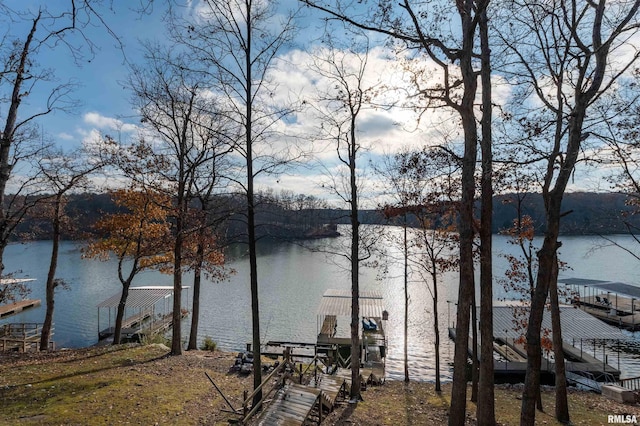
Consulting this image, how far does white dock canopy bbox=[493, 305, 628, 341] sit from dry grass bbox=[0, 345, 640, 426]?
6.17 m

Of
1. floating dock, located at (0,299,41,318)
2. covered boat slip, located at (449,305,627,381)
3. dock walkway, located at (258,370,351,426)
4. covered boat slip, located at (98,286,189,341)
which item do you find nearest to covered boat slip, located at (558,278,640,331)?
covered boat slip, located at (449,305,627,381)

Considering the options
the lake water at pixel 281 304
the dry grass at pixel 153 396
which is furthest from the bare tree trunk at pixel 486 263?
the lake water at pixel 281 304

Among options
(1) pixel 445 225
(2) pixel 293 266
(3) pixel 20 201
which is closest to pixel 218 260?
(3) pixel 20 201

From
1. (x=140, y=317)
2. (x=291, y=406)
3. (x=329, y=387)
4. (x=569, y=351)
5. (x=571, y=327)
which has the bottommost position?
(x=569, y=351)

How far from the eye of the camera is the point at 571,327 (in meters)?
22.8

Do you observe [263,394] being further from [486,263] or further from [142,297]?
[142,297]

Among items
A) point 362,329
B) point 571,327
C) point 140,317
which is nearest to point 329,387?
point 362,329

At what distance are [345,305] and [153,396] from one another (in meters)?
16.9

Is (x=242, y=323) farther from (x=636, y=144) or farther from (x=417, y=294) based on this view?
(x=636, y=144)

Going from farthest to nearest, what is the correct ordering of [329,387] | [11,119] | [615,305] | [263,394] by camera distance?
[615,305] < [329,387] < [263,394] < [11,119]

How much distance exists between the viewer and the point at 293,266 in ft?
182

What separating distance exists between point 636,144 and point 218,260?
48.8ft

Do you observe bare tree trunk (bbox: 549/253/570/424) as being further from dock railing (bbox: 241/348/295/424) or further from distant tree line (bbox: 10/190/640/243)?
dock railing (bbox: 241/348/295/424)

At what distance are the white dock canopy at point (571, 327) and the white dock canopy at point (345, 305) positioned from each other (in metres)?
7.04
